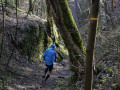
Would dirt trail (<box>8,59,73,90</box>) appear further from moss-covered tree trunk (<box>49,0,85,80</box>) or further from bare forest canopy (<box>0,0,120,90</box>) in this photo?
moss-covered tree trunk (<box>49,0,85,80</box>)

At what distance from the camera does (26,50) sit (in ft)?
34.9

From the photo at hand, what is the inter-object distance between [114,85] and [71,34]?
2686mm

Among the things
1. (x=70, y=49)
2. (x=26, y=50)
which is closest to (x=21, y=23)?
(x=26, y=50)

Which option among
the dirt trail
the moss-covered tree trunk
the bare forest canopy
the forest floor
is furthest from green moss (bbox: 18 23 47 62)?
the moss-covered tree trunk

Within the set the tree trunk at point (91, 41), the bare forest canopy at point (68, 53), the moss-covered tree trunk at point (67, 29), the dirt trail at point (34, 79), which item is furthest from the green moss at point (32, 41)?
the tree trunk at point (91, 41)

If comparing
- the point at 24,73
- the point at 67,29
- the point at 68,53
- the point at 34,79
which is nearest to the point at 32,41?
the point at 24,73

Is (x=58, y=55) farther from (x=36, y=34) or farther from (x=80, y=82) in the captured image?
(x=80, y=82)

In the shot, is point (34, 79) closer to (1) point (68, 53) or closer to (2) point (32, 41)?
(1) point (68, 53)

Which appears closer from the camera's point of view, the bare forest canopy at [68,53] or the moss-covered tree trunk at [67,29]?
the bare forest canopy at [68,53]

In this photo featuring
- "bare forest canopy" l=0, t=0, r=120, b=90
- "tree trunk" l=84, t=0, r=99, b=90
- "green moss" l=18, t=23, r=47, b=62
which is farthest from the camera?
"green moss" l=18, t=23, r=47, b=62

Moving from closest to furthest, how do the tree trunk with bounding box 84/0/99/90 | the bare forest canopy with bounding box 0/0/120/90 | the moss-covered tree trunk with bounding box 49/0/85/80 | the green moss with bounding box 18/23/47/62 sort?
the tree trunk with bounding box 84/0/99/90, the bare forest canopy with bounding box 0/0/120/90, the moss-covered tree trunk with bounding box 49/0/85/80, the green moss with bounding box 18/23/47/62

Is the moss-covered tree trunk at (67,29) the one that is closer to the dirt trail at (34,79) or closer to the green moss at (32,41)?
the dirt trail at (34,79)

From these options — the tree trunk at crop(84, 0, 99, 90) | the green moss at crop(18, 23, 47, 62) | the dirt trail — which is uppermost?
the tree trunk at crop(84, 0, 99, 90)

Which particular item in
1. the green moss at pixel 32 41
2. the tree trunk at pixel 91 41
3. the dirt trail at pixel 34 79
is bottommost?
the dirt trail at pixel 34 79
